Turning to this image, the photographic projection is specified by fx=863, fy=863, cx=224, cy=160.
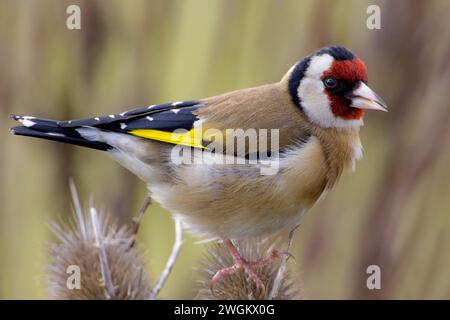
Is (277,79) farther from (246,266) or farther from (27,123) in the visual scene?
(27,123)

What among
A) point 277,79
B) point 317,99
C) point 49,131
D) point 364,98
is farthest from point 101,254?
point 277,79

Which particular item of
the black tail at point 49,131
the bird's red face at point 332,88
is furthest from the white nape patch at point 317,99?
the black tail at point 49,131

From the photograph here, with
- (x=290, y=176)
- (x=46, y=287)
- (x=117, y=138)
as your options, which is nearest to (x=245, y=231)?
(x=290, y=176)

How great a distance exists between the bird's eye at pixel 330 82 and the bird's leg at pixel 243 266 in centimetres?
55

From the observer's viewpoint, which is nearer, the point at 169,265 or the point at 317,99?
the point at 169,265

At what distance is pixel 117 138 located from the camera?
2.78 metres

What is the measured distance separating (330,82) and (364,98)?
140 mm

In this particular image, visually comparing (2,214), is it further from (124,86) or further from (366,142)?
(366,142)

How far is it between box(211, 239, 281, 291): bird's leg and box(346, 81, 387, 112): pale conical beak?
0.53 m

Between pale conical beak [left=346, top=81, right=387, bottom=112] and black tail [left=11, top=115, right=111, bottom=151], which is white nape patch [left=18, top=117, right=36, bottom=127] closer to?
black tail [left=11, top=115, right=111, bottom=151]

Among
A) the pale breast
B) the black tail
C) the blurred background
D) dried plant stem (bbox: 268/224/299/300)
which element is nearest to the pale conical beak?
the pale breast

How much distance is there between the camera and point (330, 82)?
272cm

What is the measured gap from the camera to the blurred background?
3.24 m

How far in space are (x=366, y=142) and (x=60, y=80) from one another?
1.23m
